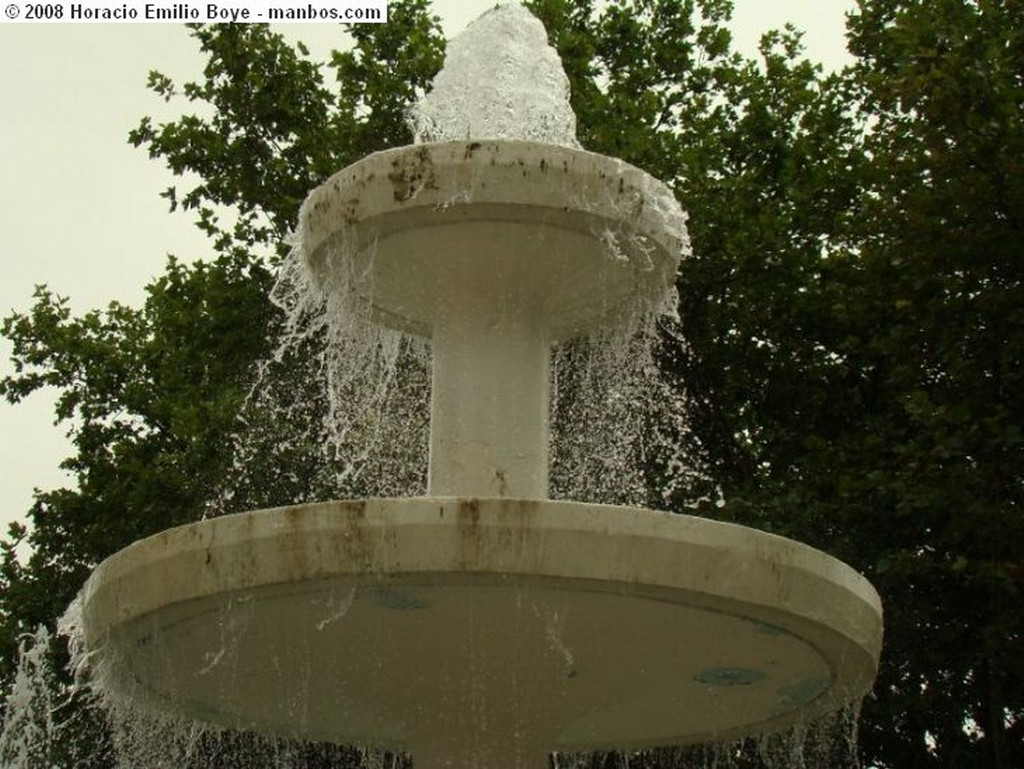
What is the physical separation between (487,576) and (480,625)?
0.66 metres

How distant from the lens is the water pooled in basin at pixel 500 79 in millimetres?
9664

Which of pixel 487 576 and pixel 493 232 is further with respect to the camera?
pixel 493 232

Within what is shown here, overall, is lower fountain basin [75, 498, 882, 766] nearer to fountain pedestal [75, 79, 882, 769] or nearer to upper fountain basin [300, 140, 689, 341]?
fountain pedestal [75, 79, 882, 769]

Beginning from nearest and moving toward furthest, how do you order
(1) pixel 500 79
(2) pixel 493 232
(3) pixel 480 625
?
(3) pixel 480 625, (2) pixel 493 232, (1) pixel 500 79

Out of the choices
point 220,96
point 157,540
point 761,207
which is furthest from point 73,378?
point 157,540

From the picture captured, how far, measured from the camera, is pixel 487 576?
6281mm

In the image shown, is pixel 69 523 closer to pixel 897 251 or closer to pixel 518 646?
pixel 897 251

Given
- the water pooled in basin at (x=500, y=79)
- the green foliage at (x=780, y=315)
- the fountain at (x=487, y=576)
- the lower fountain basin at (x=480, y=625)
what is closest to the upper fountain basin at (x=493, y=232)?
the fountain at (x=487, y=576)

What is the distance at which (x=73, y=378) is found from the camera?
58.5 ft

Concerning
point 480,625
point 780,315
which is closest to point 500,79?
point 480,625

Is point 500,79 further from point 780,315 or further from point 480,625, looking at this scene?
point 780,315

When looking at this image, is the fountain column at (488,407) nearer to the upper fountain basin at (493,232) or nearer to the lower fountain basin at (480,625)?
the upper fountain basin at (493,232)

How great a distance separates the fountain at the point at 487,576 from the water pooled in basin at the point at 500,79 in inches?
56.5

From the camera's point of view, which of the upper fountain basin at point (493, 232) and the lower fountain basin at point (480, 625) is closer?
the lower fountain basin at point (480, 625)
